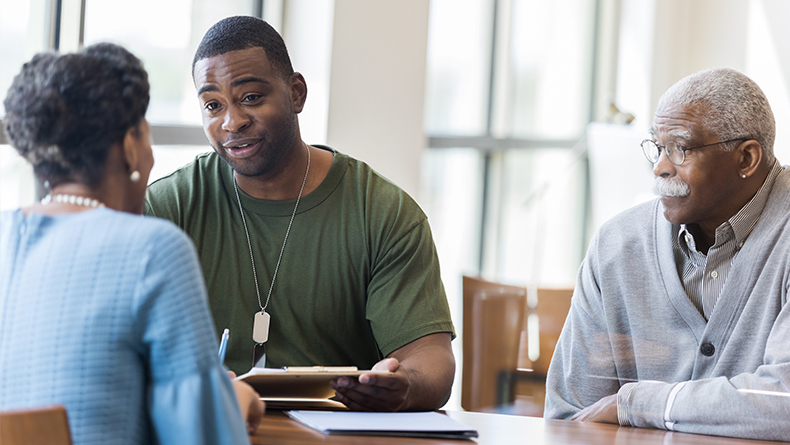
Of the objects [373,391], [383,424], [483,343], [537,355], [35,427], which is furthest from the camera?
[483,343]

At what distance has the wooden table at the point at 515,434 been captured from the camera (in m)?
1.26

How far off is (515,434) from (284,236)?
29.7 inches

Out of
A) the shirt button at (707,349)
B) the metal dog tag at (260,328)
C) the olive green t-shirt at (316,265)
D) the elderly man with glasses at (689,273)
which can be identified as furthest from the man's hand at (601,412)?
the metal dog tag at (260,328)

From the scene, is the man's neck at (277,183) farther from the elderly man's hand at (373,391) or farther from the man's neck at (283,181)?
the elderly man's hand at (373,391)

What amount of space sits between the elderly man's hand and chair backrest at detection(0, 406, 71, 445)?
25.3 inches

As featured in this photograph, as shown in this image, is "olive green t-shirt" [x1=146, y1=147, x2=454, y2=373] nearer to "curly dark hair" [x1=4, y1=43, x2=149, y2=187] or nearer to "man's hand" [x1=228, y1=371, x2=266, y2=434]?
"man's hand" [x1=228, y1=371, x2=266, y2=434]

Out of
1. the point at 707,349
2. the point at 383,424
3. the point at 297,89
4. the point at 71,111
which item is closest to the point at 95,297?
the point at 71,111

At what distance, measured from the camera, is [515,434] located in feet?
4.62

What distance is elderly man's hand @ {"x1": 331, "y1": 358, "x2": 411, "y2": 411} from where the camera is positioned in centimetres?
149

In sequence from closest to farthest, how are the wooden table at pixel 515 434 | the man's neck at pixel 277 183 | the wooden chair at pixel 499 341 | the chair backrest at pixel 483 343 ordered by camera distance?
the wooden table at pixel 515 434 → the man's neck at pixel 277 183 → the wooden chair at pixel 499 341 → the chair backrest at pixel 483 343

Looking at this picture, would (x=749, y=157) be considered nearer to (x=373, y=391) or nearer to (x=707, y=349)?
(x=707, y=349)

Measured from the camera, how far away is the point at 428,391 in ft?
5.37

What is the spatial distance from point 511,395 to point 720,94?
1.09 metres

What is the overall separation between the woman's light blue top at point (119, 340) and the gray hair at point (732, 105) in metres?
1.29
